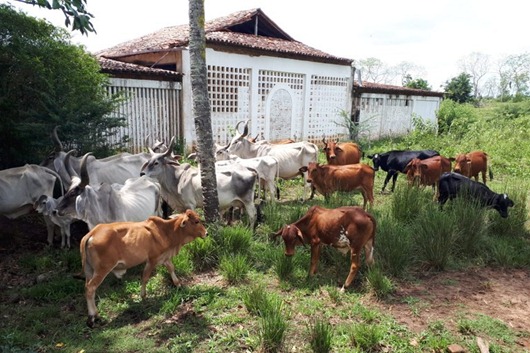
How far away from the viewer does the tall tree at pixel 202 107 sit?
501cm

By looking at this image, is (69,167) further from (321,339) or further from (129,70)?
(129,70)

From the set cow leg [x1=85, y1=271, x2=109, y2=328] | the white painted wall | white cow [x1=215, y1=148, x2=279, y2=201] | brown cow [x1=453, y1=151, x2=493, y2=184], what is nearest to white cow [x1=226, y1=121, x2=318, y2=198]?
white cow [x1=215, y1=148, x2=279, y2=201]

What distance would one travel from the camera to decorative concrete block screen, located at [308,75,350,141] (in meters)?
15.4

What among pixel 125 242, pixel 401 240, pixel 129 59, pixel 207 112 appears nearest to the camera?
pixel 125 242

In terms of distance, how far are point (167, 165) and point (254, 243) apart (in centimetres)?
197

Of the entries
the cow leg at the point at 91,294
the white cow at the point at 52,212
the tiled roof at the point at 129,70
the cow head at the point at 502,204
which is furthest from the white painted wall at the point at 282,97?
the cow leg at the point at 91,294

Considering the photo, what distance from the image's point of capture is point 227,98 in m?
12.6

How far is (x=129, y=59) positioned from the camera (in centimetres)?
1362

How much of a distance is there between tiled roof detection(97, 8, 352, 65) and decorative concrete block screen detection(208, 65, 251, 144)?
87 centimetres

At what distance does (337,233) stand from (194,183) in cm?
251

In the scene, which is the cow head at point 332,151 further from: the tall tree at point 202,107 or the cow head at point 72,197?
the cow head at point 72,197

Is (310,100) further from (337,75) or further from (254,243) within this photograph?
(254,243)

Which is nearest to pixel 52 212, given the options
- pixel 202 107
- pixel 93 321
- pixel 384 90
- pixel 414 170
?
pixel 93 321

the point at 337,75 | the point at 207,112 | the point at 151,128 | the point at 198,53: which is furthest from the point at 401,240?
the point at 337,75
